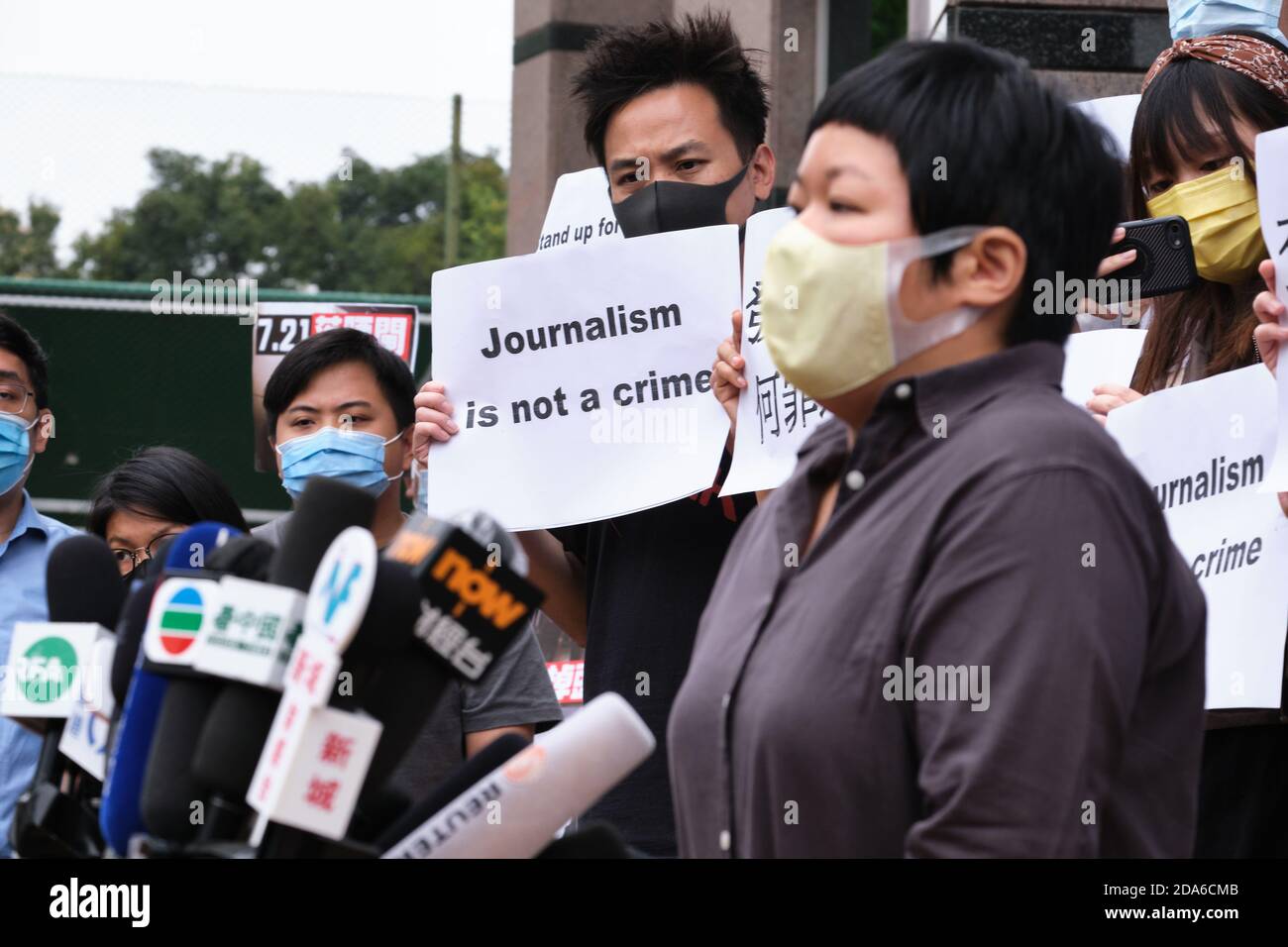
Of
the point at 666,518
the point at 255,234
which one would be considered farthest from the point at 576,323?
the point at 255,234

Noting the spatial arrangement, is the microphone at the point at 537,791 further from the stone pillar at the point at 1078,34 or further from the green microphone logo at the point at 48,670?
the stone pillar at the point at 1078,34

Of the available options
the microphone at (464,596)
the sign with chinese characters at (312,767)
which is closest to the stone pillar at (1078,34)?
the microphone at (464,596)

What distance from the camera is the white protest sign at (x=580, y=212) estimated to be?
16.6 ft

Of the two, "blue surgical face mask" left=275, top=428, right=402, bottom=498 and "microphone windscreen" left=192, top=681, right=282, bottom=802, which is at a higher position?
"blue surgical face mask" left=275, top=428, right=402, bottom=498

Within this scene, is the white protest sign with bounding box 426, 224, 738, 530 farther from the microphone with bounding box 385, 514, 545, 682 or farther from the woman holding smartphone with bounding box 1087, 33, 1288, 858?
the microphone with bounding box 385, 514, 545, 682

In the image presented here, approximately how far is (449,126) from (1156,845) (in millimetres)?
12087

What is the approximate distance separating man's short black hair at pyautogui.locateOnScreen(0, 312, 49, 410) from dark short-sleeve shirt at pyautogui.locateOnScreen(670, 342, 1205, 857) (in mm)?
3332

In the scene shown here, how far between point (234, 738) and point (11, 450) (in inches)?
130

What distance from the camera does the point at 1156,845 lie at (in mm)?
2105

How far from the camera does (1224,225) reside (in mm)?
3529

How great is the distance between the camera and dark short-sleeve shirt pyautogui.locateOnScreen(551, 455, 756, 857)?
11.8 ft

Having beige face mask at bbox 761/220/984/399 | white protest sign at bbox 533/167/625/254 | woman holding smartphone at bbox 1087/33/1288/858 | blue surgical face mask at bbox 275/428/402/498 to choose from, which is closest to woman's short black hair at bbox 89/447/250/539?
blue surgical face mask at bbox 275/428/402/498

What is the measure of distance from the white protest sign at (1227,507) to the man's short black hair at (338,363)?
2.01m
